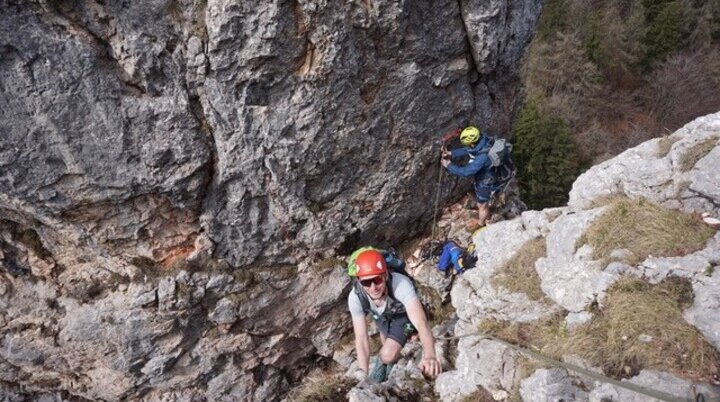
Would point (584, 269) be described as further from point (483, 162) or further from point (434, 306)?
point (434, 306)

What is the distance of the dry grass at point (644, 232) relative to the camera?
6.07 m

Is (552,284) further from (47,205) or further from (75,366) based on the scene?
(75,366)

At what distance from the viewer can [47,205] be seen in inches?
332

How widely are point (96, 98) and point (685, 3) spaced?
41172mm

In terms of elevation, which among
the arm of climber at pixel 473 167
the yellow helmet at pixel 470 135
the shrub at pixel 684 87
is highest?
the yellow helmet at pixel 470 135

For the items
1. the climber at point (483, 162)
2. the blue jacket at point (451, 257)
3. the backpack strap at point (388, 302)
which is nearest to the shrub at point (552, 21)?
the climber at point (483, 162)

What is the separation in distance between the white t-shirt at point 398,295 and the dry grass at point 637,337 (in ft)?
5.18

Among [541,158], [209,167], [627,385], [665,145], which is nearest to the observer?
[627,385]

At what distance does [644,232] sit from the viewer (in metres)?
6.42

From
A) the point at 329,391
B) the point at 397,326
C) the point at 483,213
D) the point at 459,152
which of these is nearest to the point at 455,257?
the point at 483,213

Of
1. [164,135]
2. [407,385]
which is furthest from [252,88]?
[407,385]

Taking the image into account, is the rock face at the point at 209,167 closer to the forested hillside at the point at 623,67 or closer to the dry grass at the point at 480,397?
the dry grass at the point at 480,397

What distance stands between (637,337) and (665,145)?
15.1 ft

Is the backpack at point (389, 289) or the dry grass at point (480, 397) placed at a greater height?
the backpack at point (389, 289)
